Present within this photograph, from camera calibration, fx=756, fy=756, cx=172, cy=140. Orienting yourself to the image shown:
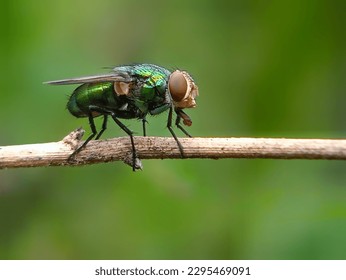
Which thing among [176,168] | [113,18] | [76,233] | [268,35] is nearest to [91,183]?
[76,233]

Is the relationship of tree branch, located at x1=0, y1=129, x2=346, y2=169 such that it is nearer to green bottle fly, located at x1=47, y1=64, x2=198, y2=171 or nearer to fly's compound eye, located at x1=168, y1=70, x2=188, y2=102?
fly's compound eye, located at x1=168, y1=70, x2=188, y2=102

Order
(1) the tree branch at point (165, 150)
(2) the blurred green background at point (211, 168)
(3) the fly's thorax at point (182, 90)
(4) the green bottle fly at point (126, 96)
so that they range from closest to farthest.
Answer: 1. (1) the tree branch at point (165, 150)
2. (2) the blurred green background at point (211, 168)
3. (3) the fly's thorax at point (182, 90)
4. (4) the green bottle fly at point (126, 96)

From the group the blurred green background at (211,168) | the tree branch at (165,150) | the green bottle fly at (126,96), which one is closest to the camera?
the tree branch at (165,150)

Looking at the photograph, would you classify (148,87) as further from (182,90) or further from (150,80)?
(182,90)

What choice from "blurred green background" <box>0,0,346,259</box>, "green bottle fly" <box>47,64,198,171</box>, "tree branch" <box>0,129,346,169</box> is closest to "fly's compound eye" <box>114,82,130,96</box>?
"green bottle fly" <box>47,64,198,171</box>

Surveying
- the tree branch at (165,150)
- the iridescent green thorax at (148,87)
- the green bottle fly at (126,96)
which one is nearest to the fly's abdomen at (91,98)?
the green bottle fly at (126,96)

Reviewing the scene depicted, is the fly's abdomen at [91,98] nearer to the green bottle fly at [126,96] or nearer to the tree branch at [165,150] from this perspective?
the green bottle fly at [126,96]
